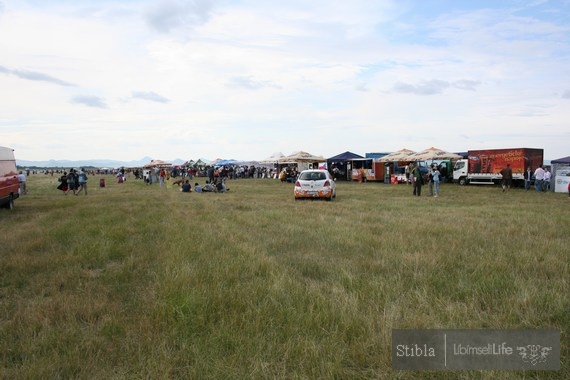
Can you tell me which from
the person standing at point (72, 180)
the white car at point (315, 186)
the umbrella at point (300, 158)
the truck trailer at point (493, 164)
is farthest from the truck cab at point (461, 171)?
the person standing at point (72, 180)

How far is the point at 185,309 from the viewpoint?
4.76 metres

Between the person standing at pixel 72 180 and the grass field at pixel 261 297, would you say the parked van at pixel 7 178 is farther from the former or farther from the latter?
the person standing at pixel 72 180

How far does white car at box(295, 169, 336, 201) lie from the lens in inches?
785

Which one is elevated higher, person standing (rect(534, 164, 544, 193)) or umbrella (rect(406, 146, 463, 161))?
umbrella (rect(406, 146, 463, 161))

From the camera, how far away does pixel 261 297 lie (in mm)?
5191

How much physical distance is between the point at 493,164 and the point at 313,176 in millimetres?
17849

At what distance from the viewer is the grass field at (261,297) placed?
144 inches

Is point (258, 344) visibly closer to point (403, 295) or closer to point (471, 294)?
point (403, 295)

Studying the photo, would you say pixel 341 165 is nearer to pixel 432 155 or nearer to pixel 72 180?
pixel 432 155

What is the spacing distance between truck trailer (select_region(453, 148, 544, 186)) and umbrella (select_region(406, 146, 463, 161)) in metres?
3.00

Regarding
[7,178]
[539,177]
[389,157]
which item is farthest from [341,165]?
[7,178]

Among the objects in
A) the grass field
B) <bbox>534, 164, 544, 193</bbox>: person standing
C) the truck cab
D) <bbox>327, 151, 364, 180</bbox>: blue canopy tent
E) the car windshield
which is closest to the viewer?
the grass field

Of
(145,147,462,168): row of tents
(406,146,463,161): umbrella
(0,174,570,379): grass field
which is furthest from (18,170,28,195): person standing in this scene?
(406,146,463,161): umbrella

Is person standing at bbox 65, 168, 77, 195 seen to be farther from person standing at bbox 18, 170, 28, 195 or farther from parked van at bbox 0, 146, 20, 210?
parked van at bbox 0, 146, 20, 210
